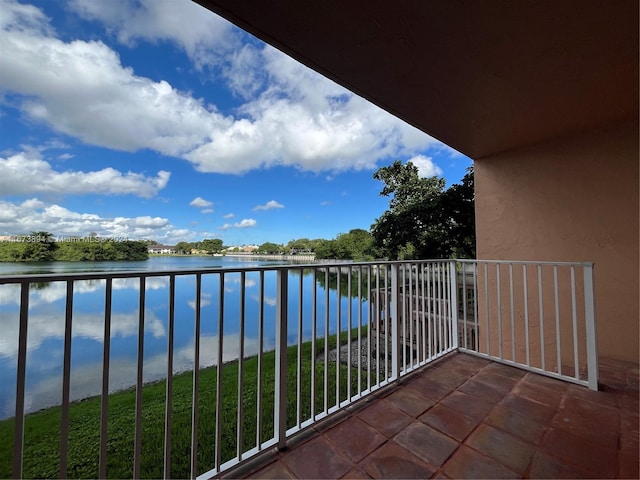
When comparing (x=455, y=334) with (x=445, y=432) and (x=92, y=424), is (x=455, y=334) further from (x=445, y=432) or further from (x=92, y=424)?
(x=92, y=424)

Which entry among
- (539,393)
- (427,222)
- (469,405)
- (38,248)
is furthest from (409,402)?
(427,222)

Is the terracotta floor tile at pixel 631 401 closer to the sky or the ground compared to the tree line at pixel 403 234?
closer to the ground

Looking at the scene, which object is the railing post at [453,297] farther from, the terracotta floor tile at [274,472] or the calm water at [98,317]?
the terracotta floor tile at [274,472]

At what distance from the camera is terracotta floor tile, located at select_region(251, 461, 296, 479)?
144cm

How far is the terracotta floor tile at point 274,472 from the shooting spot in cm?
144

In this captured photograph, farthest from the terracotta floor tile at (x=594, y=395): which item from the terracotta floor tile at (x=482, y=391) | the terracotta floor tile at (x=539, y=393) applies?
the terracotta floor tile at (x=482, y=391)

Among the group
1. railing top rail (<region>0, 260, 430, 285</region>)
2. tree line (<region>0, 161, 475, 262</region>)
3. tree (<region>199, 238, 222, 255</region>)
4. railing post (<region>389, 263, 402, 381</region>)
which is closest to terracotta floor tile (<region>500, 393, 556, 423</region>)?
railing post (<region>389, 263, 402, 381</region>)

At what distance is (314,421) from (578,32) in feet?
10.4

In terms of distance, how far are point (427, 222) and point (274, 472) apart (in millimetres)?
8275

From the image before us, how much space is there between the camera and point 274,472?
146 cm

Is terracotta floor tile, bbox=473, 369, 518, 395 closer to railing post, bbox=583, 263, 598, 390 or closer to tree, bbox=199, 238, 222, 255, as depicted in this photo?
railing post, bbox=583, 263, 598, 390

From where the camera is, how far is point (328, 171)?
24.3m

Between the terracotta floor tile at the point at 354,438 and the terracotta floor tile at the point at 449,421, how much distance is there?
0.41m

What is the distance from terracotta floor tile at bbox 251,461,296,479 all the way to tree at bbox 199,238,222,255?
14.9 feet
